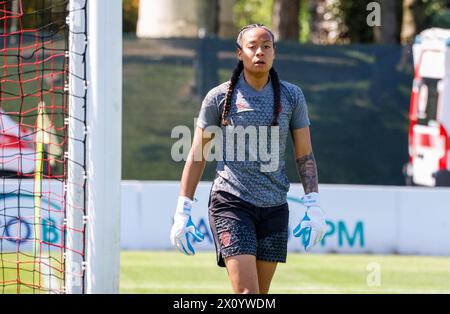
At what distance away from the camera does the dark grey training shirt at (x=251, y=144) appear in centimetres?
700

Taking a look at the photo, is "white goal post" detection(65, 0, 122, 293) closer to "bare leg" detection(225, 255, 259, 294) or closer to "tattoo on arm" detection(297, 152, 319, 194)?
"bare leg" detection(225, 255, 259, 294)

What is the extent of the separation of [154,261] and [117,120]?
21.8 feet

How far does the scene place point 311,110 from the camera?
20.0m

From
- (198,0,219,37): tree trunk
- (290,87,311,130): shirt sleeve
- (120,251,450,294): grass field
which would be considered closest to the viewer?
(290,87,311,130): shirt sleeve

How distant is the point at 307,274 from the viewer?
1295cm

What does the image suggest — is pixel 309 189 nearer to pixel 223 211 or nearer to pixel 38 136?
pixel 223 211

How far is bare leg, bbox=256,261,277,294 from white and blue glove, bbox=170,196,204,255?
1.28 feet

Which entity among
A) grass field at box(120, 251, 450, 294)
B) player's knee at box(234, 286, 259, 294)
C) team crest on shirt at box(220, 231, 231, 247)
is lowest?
grass field at box(120, 251, 450, 294)

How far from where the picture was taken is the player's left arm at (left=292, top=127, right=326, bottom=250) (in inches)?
279

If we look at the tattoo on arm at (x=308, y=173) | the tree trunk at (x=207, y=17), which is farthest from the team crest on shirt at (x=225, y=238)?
the tree trunk at (x=207, y=17)

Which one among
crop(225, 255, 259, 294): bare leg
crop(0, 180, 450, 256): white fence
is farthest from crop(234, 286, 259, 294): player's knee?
crop(0, 180, 450, 256): white fence

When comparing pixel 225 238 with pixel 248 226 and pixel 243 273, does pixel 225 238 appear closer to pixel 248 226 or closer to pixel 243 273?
pixel 248 226

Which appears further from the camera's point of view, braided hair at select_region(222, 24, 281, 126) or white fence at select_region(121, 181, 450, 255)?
white fence at select_region(121, 181, 450, 255)
